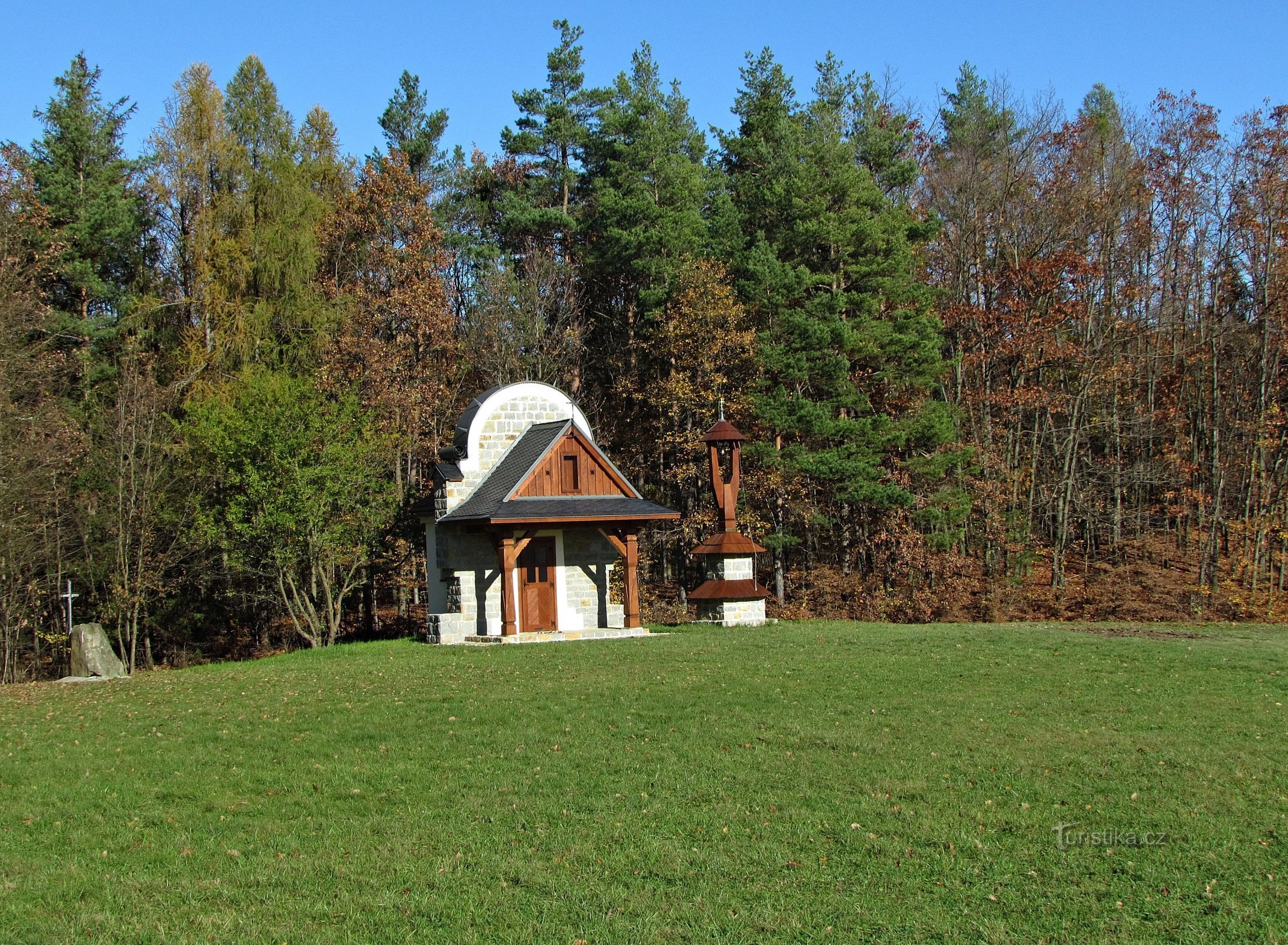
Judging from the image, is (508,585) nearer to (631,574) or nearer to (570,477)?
(570,477)

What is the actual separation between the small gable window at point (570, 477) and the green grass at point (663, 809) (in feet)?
26.3

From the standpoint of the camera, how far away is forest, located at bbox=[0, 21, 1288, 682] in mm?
29906

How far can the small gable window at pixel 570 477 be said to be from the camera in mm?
23156

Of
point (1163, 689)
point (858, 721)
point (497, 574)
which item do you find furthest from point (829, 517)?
point (858, 721)

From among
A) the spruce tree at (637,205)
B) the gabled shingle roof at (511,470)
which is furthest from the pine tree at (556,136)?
the gabled shingle roof at (511,470)

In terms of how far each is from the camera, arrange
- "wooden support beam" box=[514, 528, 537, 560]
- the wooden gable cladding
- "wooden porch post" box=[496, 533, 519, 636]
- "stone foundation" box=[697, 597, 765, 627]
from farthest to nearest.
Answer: "stone foundation" box=[697, 597, 765, 627]
the wooden gable cladding
"wooden support beam" box=[514, 528, 537, 560]
"wooden porch post" box=[496, 533, 519, 636]

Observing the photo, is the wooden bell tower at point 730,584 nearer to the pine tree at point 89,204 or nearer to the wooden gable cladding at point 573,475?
the wooden gable cladding at point 573,475

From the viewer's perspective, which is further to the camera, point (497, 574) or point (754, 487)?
point (754, 487)

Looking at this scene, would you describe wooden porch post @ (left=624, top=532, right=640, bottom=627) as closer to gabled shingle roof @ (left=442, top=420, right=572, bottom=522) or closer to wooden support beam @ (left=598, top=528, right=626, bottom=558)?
wooden support beam @ (left=598, top=528, right=626, bottom=558)

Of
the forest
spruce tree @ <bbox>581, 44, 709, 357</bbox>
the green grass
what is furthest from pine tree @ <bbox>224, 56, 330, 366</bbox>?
the green grass

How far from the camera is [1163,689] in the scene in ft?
44.6

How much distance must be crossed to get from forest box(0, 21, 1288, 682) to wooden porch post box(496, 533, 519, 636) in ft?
18.0

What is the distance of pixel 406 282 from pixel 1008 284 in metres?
18.4

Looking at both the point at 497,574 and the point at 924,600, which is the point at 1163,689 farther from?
the point at 924,600
